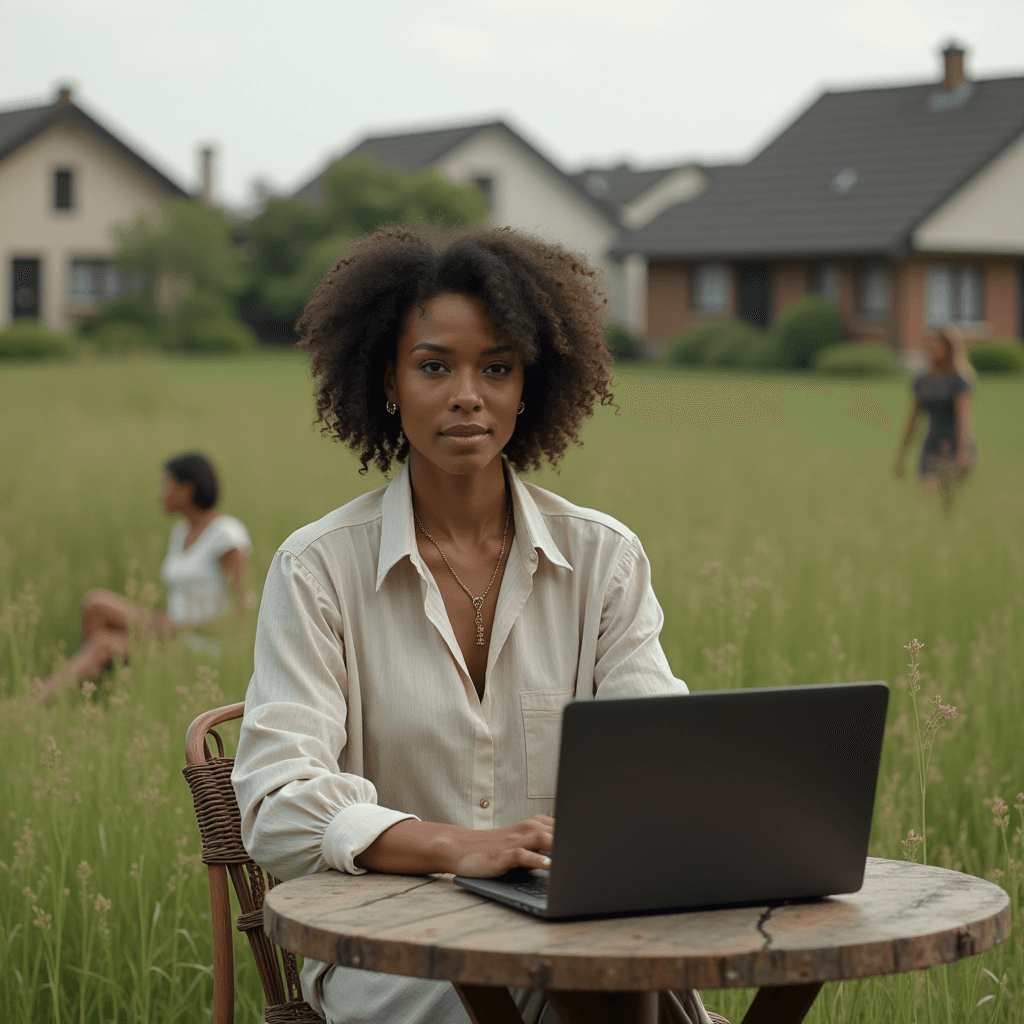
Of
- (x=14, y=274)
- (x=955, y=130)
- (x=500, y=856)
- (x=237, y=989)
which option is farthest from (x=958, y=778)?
(x=14, y=274)

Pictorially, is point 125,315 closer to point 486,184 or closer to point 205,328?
point 205,328

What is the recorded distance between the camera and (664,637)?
17.6ft

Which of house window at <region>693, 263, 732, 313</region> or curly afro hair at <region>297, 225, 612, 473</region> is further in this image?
house window at <region>693, 263, 732, 313</region>

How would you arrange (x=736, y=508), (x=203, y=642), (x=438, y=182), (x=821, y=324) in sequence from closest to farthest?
(x=203, y=642), (x=736, y=508), (x=821, y=324), (x=438, y=182)

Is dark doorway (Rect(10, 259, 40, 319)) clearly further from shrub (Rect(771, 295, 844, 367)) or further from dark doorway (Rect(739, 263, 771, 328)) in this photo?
shrub (Rect(771, 295, 844, 367))

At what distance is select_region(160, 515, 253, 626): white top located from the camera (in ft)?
22.3

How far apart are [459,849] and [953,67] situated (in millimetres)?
39319

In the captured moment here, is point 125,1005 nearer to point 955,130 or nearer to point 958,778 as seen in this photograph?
point 958,778

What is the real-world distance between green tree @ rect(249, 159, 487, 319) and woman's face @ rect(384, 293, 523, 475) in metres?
36.4

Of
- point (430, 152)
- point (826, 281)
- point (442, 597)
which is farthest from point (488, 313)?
point (430, 152)

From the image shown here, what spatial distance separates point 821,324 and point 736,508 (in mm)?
24405

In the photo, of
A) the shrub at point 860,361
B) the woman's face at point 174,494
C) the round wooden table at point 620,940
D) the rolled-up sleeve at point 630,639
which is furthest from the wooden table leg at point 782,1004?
the shrub at point 860,361

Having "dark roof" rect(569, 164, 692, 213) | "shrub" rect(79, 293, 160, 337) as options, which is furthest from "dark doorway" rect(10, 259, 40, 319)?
"dark roof" rect(569, 164, 692, 213)

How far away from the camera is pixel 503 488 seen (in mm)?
2629
